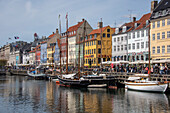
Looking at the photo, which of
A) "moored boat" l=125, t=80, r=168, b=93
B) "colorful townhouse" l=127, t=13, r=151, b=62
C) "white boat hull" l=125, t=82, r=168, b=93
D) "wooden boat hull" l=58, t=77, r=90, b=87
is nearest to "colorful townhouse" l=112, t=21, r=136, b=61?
"colorful townhouse" l=127, t=13, r=151, b=62

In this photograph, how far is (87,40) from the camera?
10256 centimetres

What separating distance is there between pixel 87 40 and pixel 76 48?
1304 centimetres

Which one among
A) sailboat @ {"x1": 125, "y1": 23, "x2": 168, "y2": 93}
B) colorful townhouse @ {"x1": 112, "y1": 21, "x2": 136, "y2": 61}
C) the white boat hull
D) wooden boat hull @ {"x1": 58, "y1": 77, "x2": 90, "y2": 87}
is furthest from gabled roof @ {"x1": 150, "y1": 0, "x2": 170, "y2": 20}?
wooden boat hull @ {"x1": 58, "y1": 77, "x2": 90, "y2": 87}

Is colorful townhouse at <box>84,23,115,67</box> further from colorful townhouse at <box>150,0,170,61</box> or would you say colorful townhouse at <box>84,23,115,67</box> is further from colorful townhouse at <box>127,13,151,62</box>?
colorful townhouse at <box>150,0,170,61</box>

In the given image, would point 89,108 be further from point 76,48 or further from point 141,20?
point 76,48

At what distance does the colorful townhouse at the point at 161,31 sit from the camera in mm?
64000

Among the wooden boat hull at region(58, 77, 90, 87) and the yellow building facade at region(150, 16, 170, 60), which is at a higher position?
the yellow building facade at region(150, 16, 170, 60)

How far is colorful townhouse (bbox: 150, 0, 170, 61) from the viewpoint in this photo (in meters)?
64.0

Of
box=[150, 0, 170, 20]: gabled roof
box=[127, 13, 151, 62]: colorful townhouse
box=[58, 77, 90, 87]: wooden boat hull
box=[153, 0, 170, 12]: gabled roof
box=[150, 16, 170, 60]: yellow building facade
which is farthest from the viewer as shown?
box=[127, 13, 151, 62]: colorful townhouse

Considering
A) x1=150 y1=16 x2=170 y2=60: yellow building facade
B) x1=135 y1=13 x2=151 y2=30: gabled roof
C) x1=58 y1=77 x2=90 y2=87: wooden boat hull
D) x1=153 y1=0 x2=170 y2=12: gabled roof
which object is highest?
x1=153 y1=0 x2=170 y2=12: gabled roof

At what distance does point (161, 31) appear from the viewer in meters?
66.0

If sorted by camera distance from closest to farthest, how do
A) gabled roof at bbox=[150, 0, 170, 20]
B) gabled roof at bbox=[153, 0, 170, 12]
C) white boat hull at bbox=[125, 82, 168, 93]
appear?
1. white boat hull at bbox=[125, 82, 168, 93]
2. gabled roof at bbox=[150, 0, 170, 20]
3. gabled roof at bbox=[153, 0, 170, 12]

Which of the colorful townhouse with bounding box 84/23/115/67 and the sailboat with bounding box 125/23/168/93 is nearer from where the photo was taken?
the sailboat with bounding box 125/23/168/93

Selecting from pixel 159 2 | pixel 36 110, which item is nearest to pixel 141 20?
pixel 159 2
